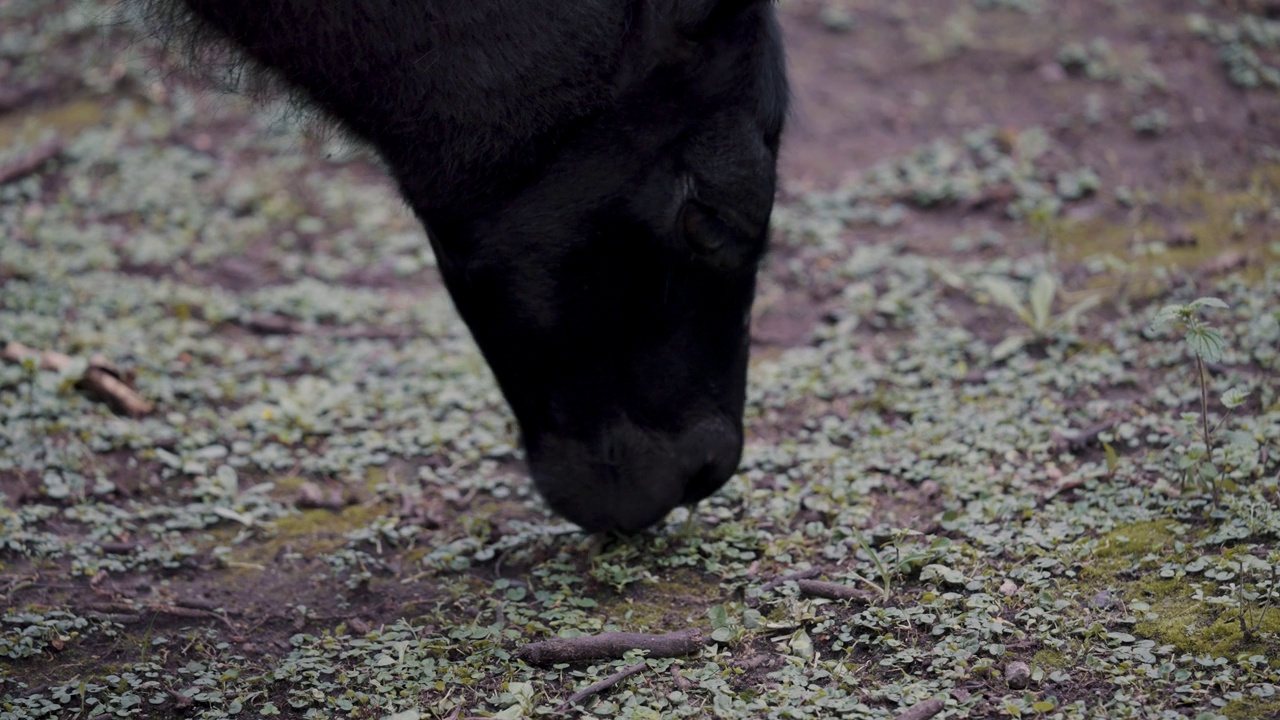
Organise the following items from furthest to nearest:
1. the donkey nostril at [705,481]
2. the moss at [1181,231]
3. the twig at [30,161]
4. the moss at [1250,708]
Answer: the twig at [30,161]
the moss at [1181,231]
the donkey nostril at [705,481]
the moss at [1250,708]

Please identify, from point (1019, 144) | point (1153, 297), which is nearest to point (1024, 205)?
point (1019, 144)

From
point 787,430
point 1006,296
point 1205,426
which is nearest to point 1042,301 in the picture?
point 1006,296

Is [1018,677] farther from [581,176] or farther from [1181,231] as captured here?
[1181,231]

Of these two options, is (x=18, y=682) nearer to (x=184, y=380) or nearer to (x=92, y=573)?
(x=92, y=573)

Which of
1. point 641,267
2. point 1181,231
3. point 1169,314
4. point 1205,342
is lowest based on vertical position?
point 1181,231

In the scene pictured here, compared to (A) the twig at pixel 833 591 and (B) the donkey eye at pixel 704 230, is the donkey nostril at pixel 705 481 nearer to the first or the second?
(A) the twig at pixel 833 591

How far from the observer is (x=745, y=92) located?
3.17 metres

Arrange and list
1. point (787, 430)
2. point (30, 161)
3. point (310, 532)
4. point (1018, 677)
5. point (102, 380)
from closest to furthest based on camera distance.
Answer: point (1018, 677)
point (310, 532)
point (787, 430)
point (102, 380)
point (30, 161)

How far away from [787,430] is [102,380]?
2556 mm

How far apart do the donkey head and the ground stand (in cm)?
33

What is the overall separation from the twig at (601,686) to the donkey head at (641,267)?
0.58 metres

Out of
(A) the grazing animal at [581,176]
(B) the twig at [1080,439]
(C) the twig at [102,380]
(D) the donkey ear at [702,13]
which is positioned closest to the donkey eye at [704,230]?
(A) the grazing animal at [581,176]

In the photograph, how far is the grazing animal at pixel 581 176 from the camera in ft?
9.98

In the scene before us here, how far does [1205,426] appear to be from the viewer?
10.7ft
